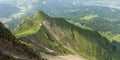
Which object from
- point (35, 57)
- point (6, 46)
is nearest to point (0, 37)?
point (6, 46)

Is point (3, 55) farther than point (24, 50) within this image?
No

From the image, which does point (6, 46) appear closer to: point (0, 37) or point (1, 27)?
point (0, 37)

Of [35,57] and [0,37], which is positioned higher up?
[0,37]

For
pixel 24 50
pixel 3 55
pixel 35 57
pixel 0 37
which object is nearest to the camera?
pixel 3 55

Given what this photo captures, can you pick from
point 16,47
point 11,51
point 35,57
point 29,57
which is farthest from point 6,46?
point 35,57

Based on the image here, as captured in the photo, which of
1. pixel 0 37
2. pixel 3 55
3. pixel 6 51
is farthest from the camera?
pixel 0 37

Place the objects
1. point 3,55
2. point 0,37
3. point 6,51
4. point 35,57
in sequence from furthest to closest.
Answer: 1. point 35,57
2. point 0,37
3. point 6,51
4. point 3,55

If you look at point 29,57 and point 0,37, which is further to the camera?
point 29,57

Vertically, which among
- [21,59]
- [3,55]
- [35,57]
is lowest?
[35,57]

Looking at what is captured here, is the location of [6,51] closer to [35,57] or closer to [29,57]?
[29,57]
